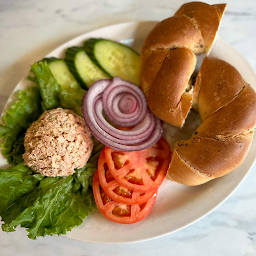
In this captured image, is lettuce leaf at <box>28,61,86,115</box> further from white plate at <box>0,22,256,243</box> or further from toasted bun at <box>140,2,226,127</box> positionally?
toasted bun at <box>140,2,226,127</box>

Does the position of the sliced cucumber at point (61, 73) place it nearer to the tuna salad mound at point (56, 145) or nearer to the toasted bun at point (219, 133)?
the tuna salad mound at point (56, 145)

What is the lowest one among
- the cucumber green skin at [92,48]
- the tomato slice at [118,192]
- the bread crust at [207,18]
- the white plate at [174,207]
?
the white plate at [174,207]

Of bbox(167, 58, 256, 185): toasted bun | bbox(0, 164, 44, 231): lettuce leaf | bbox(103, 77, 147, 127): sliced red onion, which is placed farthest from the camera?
bbox(103, 77, 147, 127): sliced red onion

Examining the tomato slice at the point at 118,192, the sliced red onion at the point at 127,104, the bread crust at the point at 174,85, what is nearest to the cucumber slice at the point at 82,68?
the sliced red onion at the point at 127,104

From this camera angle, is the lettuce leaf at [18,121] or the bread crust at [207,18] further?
the lettuce leaf at [18,121]

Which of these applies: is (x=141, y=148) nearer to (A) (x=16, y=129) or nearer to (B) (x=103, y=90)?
(B) (x=103, y=90)

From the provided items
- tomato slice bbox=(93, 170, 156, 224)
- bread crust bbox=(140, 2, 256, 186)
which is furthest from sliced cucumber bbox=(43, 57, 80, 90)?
tomato slice bbox=(93, 170, 156, 224)

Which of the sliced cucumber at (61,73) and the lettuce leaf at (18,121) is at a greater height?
the sliced cucumber at (61,73)

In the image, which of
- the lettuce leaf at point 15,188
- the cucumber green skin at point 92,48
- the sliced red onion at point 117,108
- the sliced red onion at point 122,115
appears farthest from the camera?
the cucumber green skin at point 92,48
